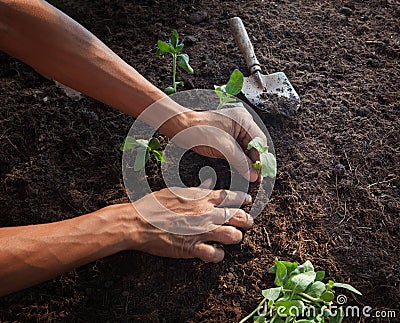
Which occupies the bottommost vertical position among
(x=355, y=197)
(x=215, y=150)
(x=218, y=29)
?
(x=355, y=197)

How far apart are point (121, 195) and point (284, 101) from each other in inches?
22.9

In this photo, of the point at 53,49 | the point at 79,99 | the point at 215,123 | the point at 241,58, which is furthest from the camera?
the point at 241,58

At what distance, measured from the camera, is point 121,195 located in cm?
137

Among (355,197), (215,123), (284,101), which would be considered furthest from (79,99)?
(355,197)

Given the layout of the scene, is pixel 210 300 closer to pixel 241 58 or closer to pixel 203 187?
pixel 203 187

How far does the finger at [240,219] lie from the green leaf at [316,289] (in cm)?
26

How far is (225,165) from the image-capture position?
1398 millimetres

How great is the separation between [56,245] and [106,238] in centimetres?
12

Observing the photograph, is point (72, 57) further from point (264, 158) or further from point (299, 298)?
point (299, 298)

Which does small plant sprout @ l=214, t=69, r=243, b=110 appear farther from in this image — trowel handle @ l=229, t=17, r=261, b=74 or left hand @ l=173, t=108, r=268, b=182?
trowel handle @ l=229, t=17, r=261, b=74

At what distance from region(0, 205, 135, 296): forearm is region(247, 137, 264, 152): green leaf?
365mm

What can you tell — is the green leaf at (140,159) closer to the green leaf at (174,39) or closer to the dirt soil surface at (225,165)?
the dirt soil surface at (225,165)

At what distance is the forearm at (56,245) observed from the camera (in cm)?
103

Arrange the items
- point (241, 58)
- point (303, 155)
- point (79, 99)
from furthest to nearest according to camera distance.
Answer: point (241, 58)
point (79, 99)
point (303, 155)
